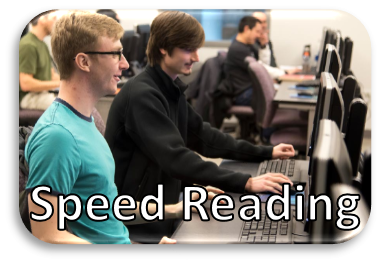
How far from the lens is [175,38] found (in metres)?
1.49

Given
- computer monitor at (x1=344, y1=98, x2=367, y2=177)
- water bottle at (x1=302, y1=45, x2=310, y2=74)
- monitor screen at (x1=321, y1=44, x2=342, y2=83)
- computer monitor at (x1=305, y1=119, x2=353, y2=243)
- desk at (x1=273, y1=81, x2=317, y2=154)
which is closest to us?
computer monitor at (x1=305, y1=119, x2=353, y2=243)

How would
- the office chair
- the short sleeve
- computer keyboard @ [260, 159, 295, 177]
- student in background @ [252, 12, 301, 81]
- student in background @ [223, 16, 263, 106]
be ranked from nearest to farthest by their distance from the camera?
the short sleeve < computer keyboard @ [260, 159, 295, 177] < the office chair < student in background @ [223, 16, 263, 106] < student in background @ [252, 12, 301, 81]

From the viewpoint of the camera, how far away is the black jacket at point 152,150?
57.3 inches

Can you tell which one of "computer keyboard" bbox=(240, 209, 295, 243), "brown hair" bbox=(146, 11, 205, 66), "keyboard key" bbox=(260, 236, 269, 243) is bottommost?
"computer keyboard" bbox=(240, 209, 295, 243)

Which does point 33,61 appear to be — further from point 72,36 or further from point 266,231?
point 266,231

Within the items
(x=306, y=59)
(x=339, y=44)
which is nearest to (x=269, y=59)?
(x=306, y=59)

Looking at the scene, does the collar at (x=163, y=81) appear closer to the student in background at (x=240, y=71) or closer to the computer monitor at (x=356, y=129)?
the computer monitor at (x=356, y=129)

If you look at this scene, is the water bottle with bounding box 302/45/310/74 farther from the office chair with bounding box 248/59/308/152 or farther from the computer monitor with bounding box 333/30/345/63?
the computer monitor with bounding box 333/30/345/63

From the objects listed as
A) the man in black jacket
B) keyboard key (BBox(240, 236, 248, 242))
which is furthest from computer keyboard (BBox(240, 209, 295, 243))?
the man in black jacket

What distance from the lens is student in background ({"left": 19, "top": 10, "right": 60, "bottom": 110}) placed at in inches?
51.9

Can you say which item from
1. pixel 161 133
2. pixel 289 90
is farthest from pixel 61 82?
pixel 289 90

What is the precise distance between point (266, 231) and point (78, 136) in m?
0.52

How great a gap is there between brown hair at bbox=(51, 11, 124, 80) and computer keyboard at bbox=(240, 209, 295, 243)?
564 mm

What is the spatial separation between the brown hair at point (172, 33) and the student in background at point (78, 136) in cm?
29
